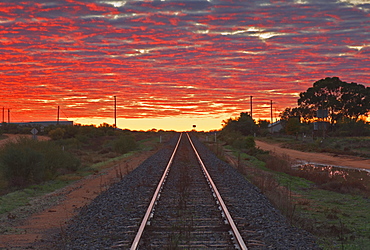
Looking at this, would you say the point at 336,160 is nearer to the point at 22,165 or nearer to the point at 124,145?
the point at 124,145

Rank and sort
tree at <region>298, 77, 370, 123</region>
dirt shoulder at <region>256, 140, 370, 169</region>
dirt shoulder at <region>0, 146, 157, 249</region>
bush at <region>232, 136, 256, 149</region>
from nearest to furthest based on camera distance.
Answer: dirt shoulder at <region>0, 146, 157, 249</region> → dirt shoulder at <region>256, 140, 370, 169</region> → bush at <region>232, 136, 256, 149</region> → tree at <region>298, 77, 370, 123</region>

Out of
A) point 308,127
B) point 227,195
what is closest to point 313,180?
point 227,195

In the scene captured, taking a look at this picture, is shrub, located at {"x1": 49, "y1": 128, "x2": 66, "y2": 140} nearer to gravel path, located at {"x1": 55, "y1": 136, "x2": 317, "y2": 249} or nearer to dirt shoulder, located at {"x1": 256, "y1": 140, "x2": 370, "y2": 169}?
dirt shoulder, located at {"x1": 256, "y1": 140, "x2": 370, "y2": 169}

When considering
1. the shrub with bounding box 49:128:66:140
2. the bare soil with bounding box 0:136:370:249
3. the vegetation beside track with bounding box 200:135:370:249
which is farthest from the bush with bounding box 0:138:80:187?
the shrub with bounding box 49:128:66:140

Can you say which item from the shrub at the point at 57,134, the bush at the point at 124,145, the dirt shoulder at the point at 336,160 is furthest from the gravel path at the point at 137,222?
the shrub at the point at 57,134

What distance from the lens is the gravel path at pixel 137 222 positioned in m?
8.66

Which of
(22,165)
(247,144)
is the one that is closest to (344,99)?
(247,144)

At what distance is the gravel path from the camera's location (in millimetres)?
8656

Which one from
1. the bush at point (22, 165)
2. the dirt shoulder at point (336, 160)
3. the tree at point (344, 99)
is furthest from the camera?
the tree at point (344, 99)

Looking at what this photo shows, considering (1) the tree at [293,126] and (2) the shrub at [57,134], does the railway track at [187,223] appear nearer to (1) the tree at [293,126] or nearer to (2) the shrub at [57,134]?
(2) the shrub at [57,134]

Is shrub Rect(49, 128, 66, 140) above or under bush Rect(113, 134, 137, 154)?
above

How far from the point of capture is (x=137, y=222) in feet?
34.0

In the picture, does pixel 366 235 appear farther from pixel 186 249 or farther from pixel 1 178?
pixel 1 178

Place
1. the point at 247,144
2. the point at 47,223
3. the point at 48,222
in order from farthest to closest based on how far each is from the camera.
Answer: the point at 247,144, the point at 48,222, the point at 47,223
